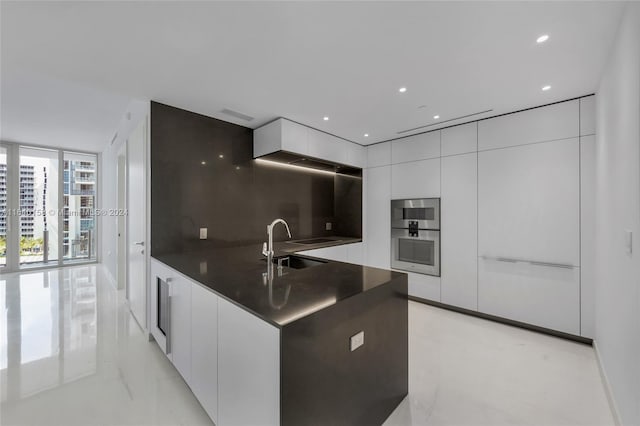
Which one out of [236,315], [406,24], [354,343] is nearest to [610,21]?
[406,24]

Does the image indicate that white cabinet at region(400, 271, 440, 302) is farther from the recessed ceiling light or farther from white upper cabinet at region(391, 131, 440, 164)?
the recessed ceiling light

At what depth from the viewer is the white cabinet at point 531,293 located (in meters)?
2.56

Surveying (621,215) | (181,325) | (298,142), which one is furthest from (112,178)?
(621,215)

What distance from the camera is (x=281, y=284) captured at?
58.4 inches

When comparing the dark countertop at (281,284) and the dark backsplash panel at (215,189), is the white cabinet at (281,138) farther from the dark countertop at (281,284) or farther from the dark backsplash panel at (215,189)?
the dark countertop at (281,284)

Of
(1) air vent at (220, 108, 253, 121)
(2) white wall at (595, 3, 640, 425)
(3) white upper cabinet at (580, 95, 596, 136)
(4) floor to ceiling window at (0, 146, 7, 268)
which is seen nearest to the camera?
(2) white wall at (595, 3, 640, 425)

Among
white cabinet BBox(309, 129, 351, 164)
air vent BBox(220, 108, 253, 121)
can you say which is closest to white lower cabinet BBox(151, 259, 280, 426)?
air vent BBox(220, 108, 253, 121)

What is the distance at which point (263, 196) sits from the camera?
358 centimetres

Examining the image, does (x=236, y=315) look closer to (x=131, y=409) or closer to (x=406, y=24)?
(x=131, y=409)

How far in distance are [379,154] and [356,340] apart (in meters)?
3.30

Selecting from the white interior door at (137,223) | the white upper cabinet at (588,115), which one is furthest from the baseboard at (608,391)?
the white interior door at (137,223)

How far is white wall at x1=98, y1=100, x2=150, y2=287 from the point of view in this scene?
303cm

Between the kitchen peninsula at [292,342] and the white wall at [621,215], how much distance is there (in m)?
1.12

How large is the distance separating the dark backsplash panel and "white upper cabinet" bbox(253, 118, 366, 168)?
0.84 feet
